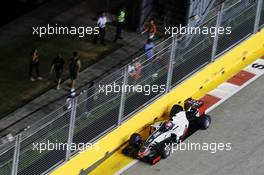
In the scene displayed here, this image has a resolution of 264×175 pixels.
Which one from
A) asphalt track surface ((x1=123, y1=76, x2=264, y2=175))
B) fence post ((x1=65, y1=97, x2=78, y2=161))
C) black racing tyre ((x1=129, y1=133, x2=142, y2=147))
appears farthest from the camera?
black racing tyre ((x1=129, y1=133, x2=142, y2=147))

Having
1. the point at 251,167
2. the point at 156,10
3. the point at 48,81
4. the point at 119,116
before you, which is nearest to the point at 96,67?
the point at 48,81

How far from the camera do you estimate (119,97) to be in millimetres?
26797

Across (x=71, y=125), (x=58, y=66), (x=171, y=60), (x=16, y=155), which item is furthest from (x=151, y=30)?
(x=16, y=155)

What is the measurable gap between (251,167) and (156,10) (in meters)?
10.6

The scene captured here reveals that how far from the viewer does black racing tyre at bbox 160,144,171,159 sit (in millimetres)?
26750

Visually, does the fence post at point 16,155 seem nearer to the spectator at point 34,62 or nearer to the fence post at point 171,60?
the fence post at point 171,60

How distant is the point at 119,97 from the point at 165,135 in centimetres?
172

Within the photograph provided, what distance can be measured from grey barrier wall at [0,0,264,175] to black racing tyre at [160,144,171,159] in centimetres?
139

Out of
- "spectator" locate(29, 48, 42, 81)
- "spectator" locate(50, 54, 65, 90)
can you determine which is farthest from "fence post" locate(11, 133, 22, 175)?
"spectator" locate(29, 48, 42, 81)

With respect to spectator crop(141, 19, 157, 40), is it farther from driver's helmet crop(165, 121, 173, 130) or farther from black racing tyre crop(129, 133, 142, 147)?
black racing tyre crop(129, 133, 142, 147)

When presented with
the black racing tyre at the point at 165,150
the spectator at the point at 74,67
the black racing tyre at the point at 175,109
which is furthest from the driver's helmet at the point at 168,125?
the spectator at the point at 74,67

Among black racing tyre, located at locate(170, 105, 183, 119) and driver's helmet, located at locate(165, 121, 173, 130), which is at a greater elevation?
driver's helmet, located at locate(165, 121, 173, 130)

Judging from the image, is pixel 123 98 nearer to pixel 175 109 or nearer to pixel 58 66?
pixel 175 109

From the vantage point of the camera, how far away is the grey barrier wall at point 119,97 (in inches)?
958
